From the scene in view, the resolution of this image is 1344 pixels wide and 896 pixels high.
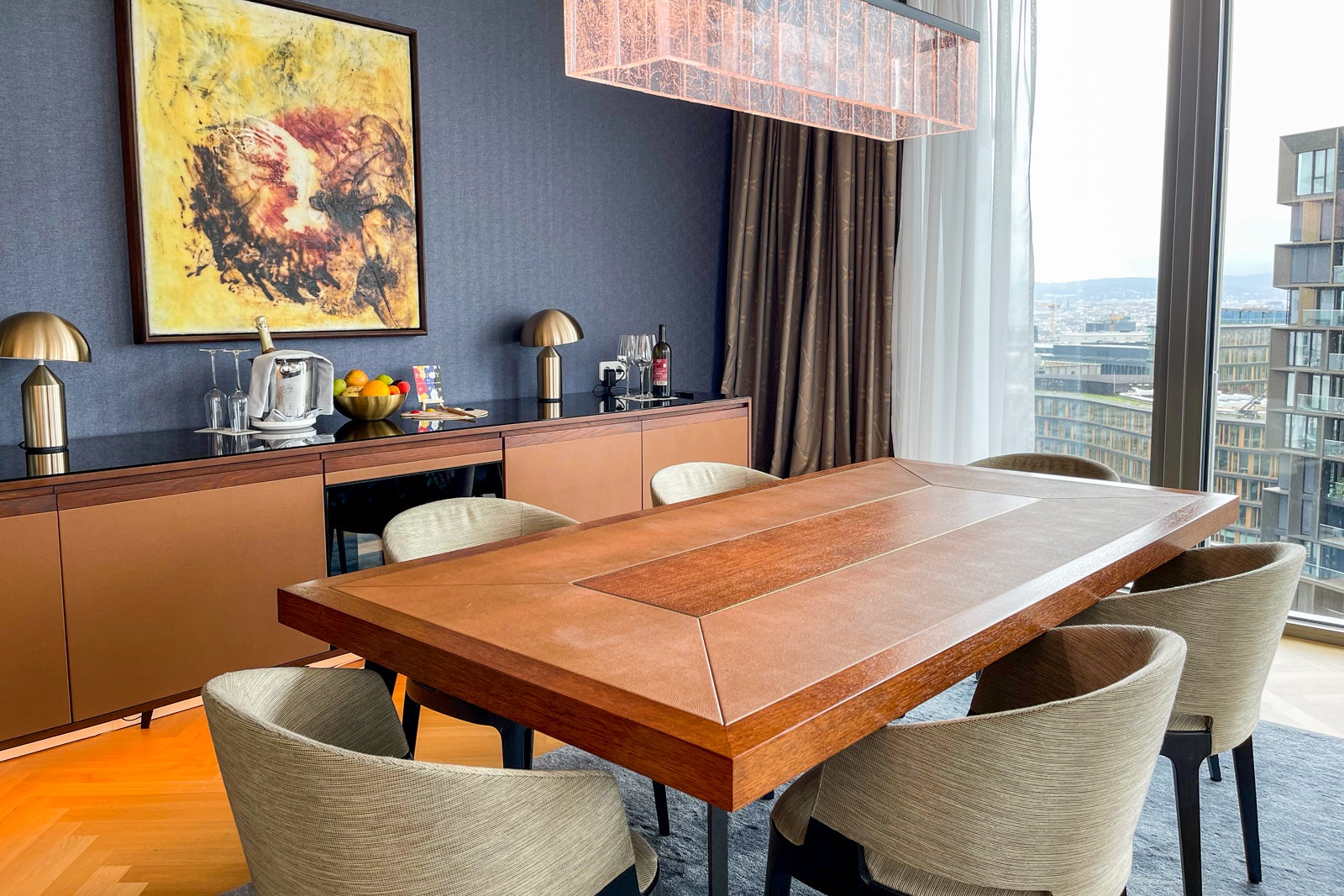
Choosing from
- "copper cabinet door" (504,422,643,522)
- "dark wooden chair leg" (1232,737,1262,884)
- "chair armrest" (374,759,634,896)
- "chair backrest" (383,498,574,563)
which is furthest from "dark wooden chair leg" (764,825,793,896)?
"copper cabinet door" (504,422,643,522)

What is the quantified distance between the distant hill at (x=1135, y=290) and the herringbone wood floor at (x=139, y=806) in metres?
1.43

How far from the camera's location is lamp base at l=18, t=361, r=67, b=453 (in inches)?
103

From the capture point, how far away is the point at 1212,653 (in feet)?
5.72

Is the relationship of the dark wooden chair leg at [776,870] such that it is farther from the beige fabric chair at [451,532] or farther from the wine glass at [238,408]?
the wine glass at [238,408]

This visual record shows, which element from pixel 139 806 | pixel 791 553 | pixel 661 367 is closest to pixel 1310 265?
pixel 661 367

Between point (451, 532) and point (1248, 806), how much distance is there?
1822 mm

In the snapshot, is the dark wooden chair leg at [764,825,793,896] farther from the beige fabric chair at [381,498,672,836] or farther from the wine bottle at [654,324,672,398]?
the wine bottle at [654,324,672,398]

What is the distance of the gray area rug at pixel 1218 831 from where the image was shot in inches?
81.0

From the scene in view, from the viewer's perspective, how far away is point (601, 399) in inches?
168

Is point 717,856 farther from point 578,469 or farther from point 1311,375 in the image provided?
point 1311,375

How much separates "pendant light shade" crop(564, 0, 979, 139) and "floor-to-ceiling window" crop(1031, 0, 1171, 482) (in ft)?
5.16

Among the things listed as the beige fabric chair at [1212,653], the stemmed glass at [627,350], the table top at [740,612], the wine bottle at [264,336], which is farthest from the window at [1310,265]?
the wine bottle at [264,336]

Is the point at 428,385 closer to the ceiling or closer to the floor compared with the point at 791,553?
closer to the ceiling

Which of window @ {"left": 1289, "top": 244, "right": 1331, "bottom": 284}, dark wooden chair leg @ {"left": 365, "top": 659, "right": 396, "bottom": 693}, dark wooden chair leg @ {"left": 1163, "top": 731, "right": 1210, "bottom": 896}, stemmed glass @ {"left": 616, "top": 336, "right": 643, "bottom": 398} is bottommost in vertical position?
dark wooden chair leg @ {"left": 1163, "top": 731, "right": 1210, "bottom": 896}
